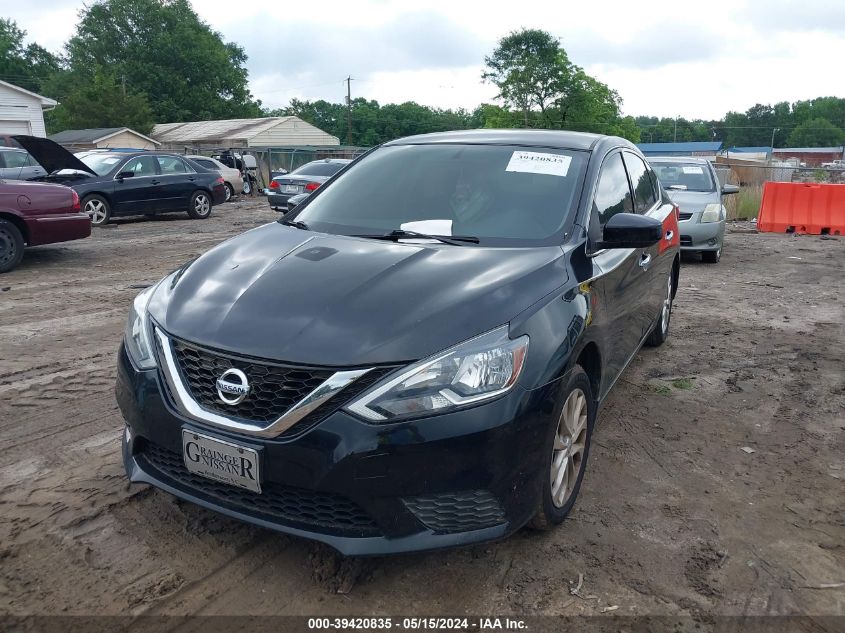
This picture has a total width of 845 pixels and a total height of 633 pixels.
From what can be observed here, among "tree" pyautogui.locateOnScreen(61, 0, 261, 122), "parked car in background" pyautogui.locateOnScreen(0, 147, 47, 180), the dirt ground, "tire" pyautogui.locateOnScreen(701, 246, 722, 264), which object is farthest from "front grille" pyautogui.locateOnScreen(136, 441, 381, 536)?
"tree" pyautogui.locateOnScreen(61, 0, 261, 122)

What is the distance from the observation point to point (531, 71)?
215 ft

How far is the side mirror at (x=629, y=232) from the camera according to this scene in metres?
3.36

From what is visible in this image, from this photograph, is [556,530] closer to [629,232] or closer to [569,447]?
[569,447]

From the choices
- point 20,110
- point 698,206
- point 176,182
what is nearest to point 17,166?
point 176,182

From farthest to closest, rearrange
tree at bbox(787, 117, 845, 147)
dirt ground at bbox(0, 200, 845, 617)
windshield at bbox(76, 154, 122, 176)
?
tree at bbox(787, 117, 845, 147), windshield at bbox(76, 154, 122, 176), dirt ground at bbox(0, 200, 845, 617)

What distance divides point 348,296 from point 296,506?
0.80m

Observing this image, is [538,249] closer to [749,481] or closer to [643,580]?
[643,580]

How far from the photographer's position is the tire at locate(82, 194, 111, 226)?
1403 cm

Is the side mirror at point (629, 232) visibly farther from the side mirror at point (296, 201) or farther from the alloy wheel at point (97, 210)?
the alloy wheel at point (97, 210)

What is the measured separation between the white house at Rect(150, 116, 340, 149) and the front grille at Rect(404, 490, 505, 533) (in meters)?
48.2

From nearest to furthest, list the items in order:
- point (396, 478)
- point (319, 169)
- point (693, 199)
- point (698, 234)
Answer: point (396, 478)
point (698, 234)
point (693, 199)
point (319, 169)

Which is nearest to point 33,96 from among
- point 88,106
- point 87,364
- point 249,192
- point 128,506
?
point 88,106

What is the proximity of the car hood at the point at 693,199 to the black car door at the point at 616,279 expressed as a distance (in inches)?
269

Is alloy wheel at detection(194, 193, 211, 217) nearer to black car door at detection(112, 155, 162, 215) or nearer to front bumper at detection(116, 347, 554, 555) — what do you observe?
black car door at detection(112, 155, 162, 215)
